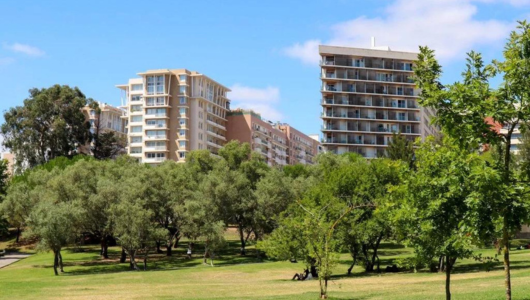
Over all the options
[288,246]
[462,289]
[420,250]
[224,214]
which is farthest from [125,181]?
[420,250]

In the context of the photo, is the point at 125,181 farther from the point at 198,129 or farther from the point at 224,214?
the point at 198,129

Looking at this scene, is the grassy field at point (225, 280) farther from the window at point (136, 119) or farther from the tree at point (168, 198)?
the window at point (136, 119)

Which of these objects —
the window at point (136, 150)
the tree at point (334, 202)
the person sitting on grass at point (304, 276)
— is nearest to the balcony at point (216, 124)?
the window at point (136, 150)

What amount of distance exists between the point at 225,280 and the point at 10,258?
4694cm

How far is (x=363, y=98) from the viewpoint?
518 ft

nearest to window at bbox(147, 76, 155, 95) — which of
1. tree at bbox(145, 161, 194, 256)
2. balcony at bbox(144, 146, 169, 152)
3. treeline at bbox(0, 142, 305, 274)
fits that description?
balcony at bbox(144, 146, 169, 152)

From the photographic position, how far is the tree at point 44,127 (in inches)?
5413

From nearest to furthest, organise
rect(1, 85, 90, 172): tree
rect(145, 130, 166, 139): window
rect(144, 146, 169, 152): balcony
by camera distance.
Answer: rect(1, 85, 90, 172): tree → rect(144, 146, 169, 152): balcony → rect(145, 130, 166, 139): window

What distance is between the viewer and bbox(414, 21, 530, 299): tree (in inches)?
666

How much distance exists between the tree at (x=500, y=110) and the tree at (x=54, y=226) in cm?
6564

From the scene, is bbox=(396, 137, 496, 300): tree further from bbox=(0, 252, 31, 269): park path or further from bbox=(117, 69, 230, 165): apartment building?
bbox=(117, 69, 230, 165): apartment building

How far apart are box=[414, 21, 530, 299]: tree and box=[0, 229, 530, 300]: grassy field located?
11.9 metres

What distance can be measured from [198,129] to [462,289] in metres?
145

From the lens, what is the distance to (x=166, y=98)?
17712 centimetres
